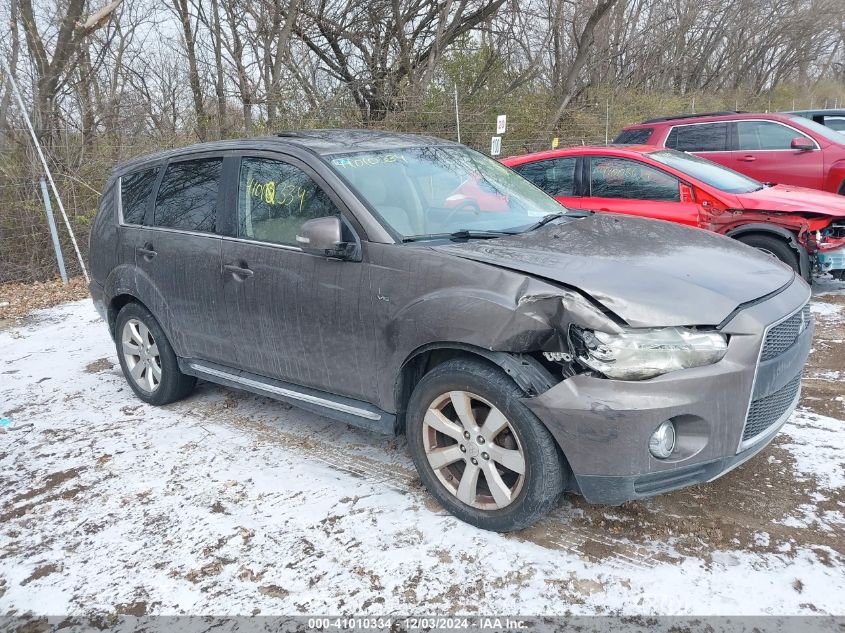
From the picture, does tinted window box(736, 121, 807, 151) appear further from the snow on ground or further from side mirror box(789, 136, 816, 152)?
the snow on ground

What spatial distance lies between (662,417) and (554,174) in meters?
4.73

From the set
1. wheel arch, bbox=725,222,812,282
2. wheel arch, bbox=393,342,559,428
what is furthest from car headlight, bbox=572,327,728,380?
wheel arch, bbox=725,222,812,282

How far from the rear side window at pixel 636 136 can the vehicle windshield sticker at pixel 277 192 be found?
6.88 m

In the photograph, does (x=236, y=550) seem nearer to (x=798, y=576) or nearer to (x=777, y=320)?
(x=798, y=576)

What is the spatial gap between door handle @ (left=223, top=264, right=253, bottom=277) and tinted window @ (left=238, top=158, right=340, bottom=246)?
0.19 metres

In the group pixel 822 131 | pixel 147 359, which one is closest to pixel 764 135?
pixel 822 131

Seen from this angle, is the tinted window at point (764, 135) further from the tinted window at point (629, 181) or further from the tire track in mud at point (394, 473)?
the tire track in mud at point (394, 473)

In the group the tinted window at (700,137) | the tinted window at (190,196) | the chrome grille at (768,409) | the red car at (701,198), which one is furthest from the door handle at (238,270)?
the tinted window at (700,137)

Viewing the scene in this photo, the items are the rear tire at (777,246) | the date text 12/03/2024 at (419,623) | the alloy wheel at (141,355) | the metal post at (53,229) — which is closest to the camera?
the date text 12/03/2024 at (419,623)

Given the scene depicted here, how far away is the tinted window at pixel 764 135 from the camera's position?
8.57 meters

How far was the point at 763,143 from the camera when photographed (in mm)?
8773

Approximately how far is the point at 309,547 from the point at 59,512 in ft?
4.72

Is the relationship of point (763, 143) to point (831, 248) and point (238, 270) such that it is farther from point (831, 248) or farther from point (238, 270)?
point (238, 270)

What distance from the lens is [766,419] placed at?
275 cm
